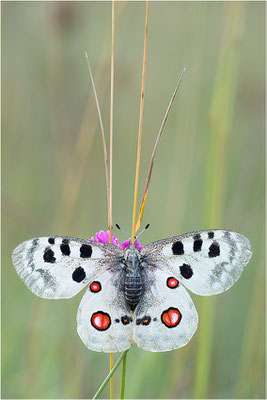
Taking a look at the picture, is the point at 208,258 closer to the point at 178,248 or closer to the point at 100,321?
the point at 178,248

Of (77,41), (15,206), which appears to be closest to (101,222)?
(15,206)

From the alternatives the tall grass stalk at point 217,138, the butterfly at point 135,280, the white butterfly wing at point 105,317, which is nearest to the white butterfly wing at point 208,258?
the butterfly at point 135,280

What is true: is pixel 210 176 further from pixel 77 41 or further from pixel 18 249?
pixel 77 41

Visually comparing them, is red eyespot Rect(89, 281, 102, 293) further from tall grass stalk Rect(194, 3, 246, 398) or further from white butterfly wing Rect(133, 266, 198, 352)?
tall grass stalk Rect(194, 3, 246, 398)

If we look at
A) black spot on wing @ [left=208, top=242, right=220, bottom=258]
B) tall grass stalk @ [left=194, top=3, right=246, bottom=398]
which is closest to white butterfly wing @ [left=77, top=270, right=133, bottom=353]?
black spot on wing @ [left=208, top=242, right=220, bottom=258]

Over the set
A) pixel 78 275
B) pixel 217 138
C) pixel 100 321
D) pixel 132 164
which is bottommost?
pixel 100 321

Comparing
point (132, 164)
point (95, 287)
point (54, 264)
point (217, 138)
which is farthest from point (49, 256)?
point (132, 164)
